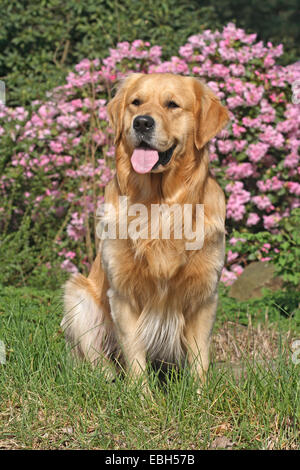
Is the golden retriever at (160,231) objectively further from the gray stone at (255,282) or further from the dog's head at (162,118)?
the gray stone at (255,282)

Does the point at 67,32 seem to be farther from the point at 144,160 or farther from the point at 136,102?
the point at 144,160

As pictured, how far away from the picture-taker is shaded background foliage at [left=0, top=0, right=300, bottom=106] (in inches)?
259

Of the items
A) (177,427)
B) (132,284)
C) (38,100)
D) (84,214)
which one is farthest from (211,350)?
(38,100)

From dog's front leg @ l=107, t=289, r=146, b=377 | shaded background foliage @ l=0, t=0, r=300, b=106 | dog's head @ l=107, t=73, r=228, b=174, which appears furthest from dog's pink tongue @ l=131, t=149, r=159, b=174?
shaded background foliage @ l=0, t=0, r=300, b=106

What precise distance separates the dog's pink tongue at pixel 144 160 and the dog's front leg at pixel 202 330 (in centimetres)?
71

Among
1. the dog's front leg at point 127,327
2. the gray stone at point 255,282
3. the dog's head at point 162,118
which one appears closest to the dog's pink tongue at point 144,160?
the dog's head at point 162,118

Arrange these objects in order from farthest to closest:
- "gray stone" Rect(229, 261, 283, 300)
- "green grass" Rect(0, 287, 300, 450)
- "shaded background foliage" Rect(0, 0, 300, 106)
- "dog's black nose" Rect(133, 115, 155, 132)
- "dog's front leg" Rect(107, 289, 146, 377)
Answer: "shaded background foliage" Rect(0, 0, 300, 106)
"gray stone" Rect(229, 261, 283, 300)
"dog's front leg" Rect(107, 289, 146, 377)
"dog's black nose" Rect(133, 115, 155, 132)
"green grass" Rect(0, 287, 300, 450)

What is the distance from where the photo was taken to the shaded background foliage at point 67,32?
6.57 metres

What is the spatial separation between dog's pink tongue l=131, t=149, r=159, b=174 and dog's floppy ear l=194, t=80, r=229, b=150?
9.7 inches

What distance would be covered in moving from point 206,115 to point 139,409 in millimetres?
1486

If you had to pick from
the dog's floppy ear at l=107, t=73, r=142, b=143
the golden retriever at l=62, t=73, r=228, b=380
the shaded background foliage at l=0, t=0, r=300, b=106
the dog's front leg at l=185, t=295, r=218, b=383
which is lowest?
the dog's front leg at l=185, t=295, r=218, b=383

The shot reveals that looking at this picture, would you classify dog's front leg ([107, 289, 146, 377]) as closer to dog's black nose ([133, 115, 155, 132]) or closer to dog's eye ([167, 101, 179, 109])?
dog's black nose ([133, 115, 155, 132])

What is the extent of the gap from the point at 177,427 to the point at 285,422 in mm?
446

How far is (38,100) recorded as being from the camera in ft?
20.7
